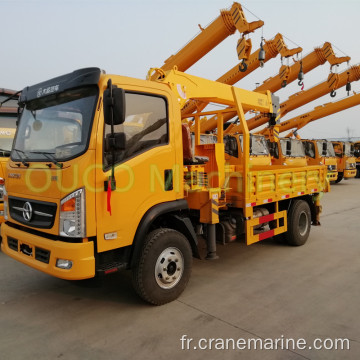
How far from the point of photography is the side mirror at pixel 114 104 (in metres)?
2.59

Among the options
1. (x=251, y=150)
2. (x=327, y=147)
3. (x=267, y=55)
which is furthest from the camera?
(x=327, y=147)

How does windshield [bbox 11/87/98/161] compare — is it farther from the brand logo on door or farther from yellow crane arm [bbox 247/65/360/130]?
yellow crane arm [bbox 247/65/360/130]

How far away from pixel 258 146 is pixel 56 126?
30.1 ft

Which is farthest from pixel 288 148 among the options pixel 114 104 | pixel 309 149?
pixel 114 104

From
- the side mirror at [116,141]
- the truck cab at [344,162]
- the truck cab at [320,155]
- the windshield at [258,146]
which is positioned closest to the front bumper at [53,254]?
the side mirror at [116,141]

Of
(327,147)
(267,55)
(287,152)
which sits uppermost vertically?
(267,55)

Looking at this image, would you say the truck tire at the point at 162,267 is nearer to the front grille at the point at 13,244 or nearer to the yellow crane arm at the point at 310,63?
the front grille at the point at 13,244

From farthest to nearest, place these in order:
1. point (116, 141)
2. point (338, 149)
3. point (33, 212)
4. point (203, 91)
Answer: point (338, 149) → point (203, 91) → point (33, 212) → point (116, 141)

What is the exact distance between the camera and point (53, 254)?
274 cm

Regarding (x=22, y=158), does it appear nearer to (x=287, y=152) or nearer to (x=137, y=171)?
(x=137, y=171)

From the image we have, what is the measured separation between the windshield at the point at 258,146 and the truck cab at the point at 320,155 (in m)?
4.53

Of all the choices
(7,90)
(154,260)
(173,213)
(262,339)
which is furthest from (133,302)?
(7,90)

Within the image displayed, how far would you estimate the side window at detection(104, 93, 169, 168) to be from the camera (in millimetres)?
2975

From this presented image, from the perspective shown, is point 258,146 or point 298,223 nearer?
point 298,223
